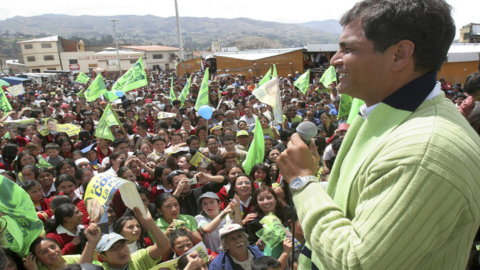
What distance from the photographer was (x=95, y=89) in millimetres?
10844

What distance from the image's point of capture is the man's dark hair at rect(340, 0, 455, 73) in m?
1.06

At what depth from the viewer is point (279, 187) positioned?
4445 millimetres

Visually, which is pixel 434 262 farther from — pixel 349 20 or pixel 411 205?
pixel 349 20

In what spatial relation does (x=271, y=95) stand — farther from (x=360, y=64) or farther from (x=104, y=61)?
(x=104, y=61)

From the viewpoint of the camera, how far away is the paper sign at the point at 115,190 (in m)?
3.06

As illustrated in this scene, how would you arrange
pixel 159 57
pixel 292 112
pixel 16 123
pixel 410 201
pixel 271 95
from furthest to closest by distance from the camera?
1. pixel 159 57
2. pixel 292 112
3. pixel 16 123
4. pixel 271 95
5. pixel 410 201

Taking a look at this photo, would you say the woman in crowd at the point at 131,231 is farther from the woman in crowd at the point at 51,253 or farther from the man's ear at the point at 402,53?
the man's ear at the point at 402,53

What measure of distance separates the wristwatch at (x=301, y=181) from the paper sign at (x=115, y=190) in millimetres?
2174

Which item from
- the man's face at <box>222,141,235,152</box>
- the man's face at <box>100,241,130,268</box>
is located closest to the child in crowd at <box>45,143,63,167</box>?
the man's face at <box>222,141,235,152</box>

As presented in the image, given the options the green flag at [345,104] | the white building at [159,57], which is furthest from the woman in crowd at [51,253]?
the white building at [159,57]

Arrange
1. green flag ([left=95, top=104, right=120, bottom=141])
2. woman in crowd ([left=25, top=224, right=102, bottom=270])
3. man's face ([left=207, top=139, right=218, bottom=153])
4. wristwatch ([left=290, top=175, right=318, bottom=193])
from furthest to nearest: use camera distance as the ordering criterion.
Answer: green flag ([left=95, top=104, right=120, bottom=141]) → man's face ([left=207, top=139, right=218, bottom=153]) → woman in crowd ([left=25, top=224, right=102, bottom=270]) → wristwatch ([left=290, top=175, right=318, bottom=193])

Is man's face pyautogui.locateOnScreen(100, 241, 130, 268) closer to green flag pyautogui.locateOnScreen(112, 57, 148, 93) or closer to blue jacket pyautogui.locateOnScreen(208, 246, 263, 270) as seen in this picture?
blue jacket pyautogui.locateOnScreen(208, 246, 263, 270)

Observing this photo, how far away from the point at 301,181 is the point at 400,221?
0.37 meters

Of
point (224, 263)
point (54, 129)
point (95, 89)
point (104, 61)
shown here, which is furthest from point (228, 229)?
point (104, 61)
